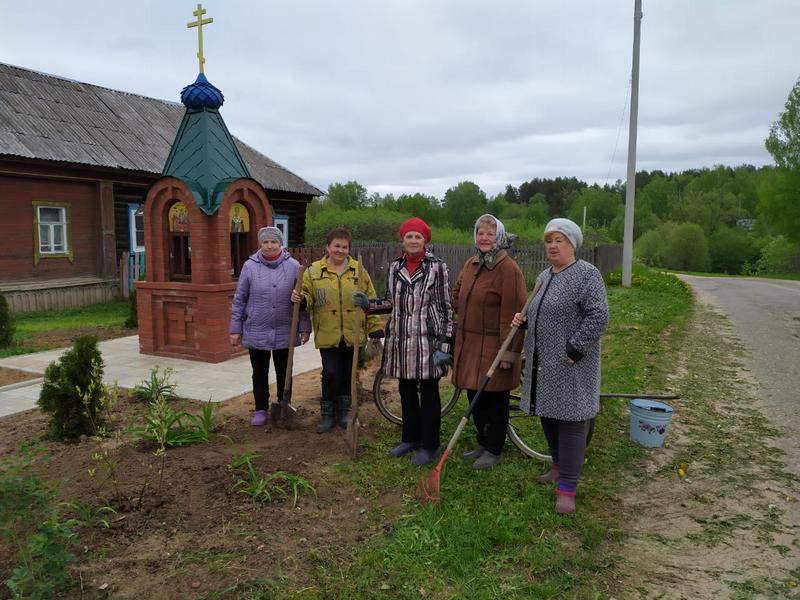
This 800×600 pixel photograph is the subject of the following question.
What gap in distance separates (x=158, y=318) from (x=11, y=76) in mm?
10804

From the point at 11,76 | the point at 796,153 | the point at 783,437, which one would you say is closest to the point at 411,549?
the point at 783,437

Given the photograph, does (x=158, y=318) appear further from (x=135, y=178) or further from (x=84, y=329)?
(x=135, y=178)

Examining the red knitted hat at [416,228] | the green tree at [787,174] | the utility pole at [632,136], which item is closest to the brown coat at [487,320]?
the red knitted hat at [416,228]

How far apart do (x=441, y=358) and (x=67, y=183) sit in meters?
12.6

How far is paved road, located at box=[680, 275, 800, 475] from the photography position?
514 centimetres

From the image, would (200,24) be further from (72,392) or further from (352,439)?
(352,439)

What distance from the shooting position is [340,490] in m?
3.59

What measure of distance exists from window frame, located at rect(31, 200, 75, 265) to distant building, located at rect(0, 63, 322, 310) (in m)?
0.02

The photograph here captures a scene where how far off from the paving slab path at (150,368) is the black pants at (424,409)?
2.20 meters

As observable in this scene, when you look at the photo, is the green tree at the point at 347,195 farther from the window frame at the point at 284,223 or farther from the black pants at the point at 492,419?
the black pants at the point at 492,419

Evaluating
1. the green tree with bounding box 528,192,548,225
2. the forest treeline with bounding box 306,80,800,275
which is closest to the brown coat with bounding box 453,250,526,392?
the forest treeline with bounding box 306,80,800,275

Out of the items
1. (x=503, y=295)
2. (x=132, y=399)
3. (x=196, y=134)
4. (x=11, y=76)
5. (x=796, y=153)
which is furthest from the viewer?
(x=796, y=153)

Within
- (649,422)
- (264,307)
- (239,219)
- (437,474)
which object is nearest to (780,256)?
(239,219)

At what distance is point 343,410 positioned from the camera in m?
4.72
